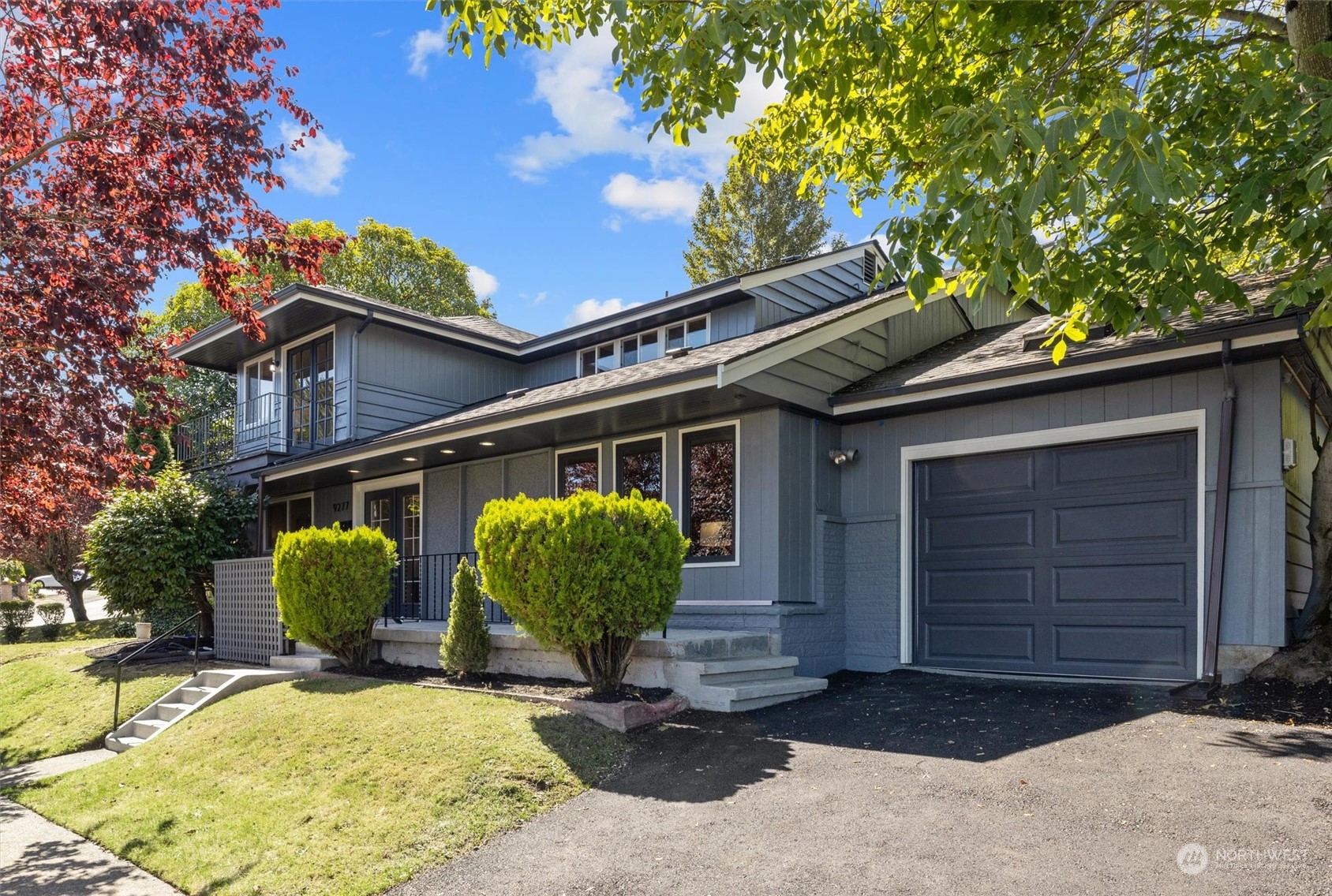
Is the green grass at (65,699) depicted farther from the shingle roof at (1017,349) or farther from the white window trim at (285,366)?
the shingle roof at (1017,349)

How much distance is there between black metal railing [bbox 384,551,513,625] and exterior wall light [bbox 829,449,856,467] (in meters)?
5.05

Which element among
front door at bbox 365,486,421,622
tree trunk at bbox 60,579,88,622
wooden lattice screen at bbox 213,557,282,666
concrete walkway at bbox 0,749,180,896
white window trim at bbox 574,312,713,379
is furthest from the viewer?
tree trunk at bbox 60,579,88,622

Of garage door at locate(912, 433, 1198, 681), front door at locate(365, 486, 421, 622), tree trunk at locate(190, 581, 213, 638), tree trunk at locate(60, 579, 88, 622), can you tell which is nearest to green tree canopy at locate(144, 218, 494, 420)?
tree trunk at locate(60, 579, 88, 622)

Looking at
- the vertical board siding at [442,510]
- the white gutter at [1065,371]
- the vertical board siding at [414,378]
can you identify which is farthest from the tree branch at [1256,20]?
the vertical board siding at [414,378]

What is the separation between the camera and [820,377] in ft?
32.2

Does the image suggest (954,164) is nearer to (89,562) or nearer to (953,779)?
(953,779)

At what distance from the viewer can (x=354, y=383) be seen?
15.0 meters

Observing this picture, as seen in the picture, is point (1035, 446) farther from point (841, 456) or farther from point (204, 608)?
point (204, 608)

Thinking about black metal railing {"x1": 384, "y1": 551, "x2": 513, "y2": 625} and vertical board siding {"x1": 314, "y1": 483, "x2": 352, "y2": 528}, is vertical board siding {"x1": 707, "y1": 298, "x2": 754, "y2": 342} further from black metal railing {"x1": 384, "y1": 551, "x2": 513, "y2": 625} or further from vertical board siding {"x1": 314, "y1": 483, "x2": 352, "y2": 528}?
vertical board siding {"x1": 314, "y1": 483, "x2": 352, "y2": 528}

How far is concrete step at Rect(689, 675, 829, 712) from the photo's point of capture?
758cm

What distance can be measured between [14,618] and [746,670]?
20972 mm

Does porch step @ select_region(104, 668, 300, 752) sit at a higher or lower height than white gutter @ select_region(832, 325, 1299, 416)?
lower

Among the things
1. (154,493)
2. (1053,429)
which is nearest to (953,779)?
(1053,429)

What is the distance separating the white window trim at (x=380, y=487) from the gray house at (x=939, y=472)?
0.58 metres
